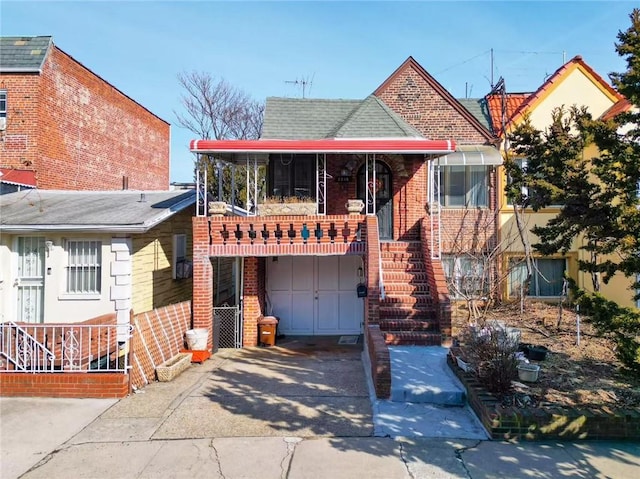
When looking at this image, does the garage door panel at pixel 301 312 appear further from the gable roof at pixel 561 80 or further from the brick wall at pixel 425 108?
the gable roof at pixel 561 80

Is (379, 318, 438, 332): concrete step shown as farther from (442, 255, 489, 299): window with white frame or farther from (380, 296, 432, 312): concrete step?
(442, 255, 489, 299): window with white frame

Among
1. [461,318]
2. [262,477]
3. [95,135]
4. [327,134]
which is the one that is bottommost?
[262,477]

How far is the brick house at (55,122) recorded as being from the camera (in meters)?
15.1

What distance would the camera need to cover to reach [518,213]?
12977 mm

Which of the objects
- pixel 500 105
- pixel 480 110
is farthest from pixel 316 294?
pixel 500 105

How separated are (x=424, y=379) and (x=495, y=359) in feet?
4.36

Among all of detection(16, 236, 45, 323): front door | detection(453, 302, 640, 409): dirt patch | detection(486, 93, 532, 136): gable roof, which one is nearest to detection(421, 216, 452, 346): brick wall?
detection(453, 302, 640, 409): dirt patch

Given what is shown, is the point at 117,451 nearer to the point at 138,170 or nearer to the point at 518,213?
the point at 518,213

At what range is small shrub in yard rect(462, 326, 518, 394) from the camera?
6.17 m

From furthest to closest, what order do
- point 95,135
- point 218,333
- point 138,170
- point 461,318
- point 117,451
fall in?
point 138,170, point 95,135, point 461,318, point 218,333, point 117,451

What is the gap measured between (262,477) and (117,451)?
199 cm

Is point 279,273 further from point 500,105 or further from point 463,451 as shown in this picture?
point 500,105

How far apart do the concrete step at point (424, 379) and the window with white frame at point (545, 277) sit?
244 inches

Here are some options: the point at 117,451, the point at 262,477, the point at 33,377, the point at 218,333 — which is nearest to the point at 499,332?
the point at 262,477
